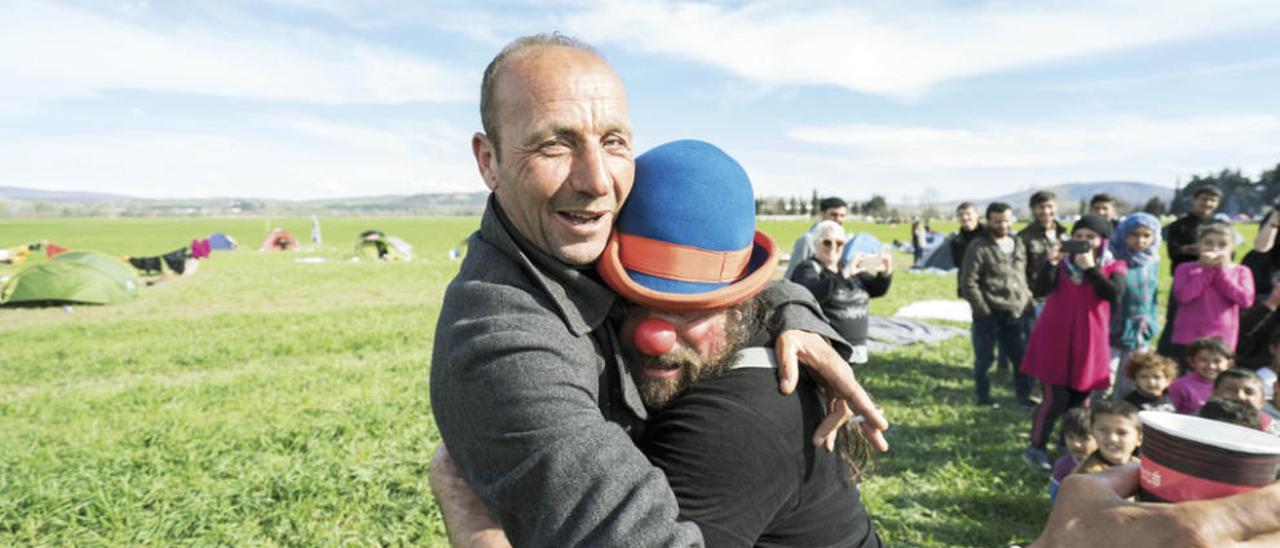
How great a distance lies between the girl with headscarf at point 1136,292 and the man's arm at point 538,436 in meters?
7.19

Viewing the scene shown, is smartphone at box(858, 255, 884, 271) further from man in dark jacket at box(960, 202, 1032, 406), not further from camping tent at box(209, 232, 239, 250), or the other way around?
camping tent at box(209, 232, 239, 250)

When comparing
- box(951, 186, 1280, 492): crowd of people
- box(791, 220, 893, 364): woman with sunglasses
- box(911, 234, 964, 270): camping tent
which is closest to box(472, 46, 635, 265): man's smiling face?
box(951, 186, 1280, 492): crowd of people

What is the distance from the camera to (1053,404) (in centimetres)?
590

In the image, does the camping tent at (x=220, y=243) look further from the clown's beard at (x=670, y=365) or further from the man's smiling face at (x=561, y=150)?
the clown's beard at (x=670, y=365)

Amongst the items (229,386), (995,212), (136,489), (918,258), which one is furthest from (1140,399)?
(918,258)

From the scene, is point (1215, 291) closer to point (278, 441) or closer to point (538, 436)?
point (538, 436)

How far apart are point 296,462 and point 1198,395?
280 inches

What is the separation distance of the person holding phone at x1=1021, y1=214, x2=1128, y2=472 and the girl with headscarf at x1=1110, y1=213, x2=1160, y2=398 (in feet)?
3.18

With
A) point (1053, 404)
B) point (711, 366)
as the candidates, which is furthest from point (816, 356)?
point (1053, 404)

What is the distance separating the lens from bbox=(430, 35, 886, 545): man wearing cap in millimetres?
1179

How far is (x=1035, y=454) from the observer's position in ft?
19.4

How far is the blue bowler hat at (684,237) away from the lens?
4.83ft

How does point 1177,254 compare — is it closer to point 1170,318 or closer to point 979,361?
point 1170,318

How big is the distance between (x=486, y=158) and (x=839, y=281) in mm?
5223
